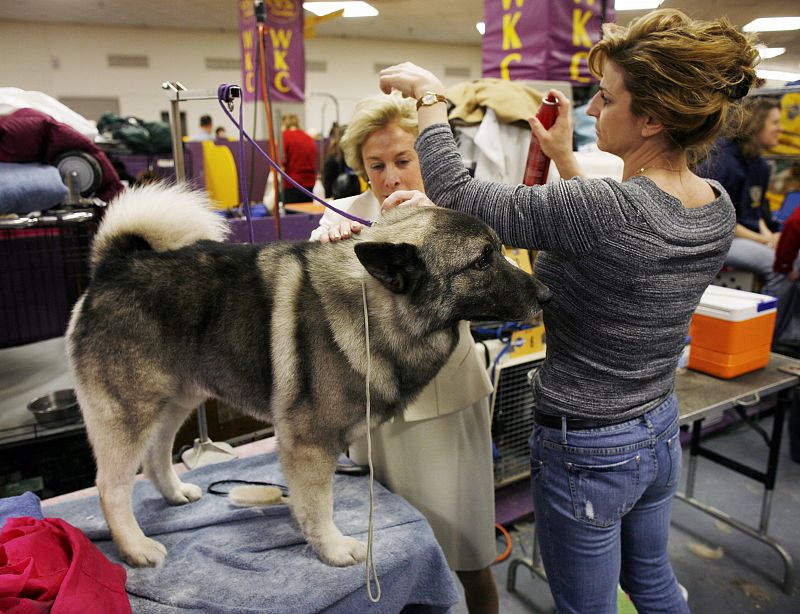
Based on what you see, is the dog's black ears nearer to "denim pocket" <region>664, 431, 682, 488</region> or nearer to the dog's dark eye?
the dog's dark eye

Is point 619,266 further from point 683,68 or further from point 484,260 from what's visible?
point 683,68

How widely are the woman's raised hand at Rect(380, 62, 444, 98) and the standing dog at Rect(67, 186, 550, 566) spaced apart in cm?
30

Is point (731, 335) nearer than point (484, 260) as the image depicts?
No

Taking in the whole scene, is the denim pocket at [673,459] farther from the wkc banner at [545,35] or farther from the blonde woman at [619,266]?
the wkc banner at [545,35]

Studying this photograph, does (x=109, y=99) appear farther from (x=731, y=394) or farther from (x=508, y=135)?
(x=731, y=394)

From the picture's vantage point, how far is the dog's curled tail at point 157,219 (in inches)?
58.6

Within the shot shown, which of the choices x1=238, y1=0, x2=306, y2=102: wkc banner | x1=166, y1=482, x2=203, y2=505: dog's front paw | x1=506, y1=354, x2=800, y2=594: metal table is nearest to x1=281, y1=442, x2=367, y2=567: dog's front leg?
x1=166, y1=482, x2=203, y2=505: dog's front paw

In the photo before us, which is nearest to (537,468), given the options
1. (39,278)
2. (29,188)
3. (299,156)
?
(29,188)

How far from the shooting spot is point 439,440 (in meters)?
1.82

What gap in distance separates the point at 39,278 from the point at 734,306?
3.60m

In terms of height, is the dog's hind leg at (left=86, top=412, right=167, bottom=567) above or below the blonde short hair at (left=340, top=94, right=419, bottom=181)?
below

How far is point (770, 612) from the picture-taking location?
2559 mm

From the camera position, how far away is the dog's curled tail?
4.89 ft

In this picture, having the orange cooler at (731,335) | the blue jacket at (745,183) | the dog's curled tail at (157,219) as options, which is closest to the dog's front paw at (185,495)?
the dog's curled tail at (157,219)
